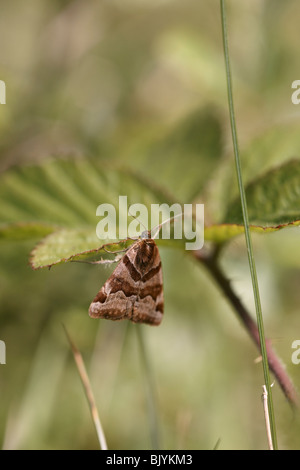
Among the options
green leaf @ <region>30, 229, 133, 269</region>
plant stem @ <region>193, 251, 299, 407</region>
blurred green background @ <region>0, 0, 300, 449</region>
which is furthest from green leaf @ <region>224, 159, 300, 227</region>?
green leaf @ <region>30, 229, 133, 269</region>

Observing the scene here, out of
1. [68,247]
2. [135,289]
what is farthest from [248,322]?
[68,247]

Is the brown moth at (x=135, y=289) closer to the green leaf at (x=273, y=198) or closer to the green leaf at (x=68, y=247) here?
the green leaf at (x=68, y=247)

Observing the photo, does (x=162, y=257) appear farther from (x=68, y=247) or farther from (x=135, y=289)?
(x=68, y=247)

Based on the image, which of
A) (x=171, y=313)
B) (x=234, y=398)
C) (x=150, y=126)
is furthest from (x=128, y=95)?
(x=234, y=398)

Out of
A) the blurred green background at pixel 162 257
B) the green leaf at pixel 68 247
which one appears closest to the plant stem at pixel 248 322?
the blurred green background at pixel 162 257

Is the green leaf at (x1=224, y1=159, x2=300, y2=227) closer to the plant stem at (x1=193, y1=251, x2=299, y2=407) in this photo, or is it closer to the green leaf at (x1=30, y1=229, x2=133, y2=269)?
the plant stem at (x1=193, y1=251, x2=299, y2=407)

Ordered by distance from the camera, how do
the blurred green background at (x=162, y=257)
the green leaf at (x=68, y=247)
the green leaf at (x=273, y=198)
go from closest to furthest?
the green leaf at (x=68, y=247), the green leaf at (x=273, y=198), the blurred green background at (x=162, y=257)
